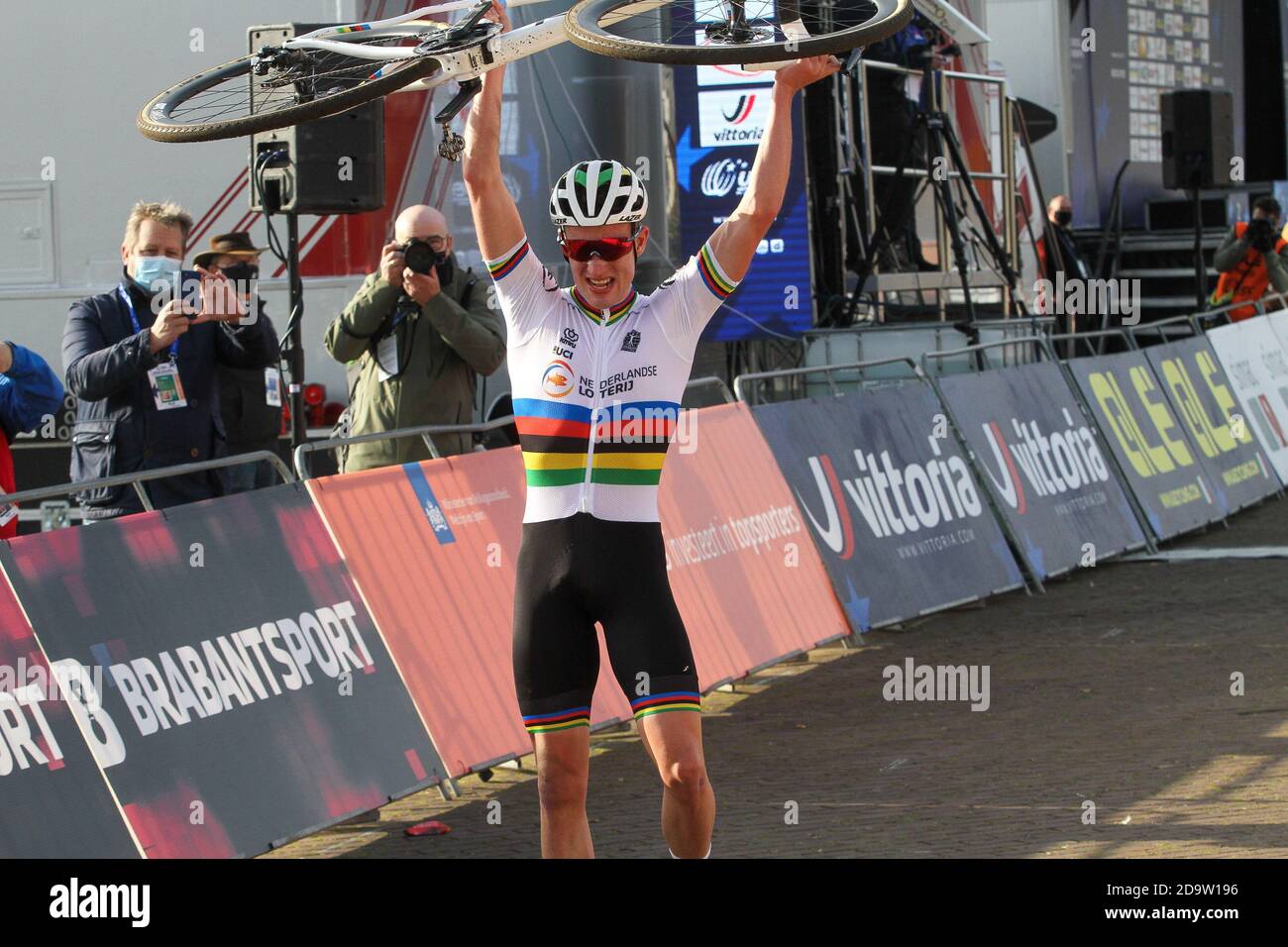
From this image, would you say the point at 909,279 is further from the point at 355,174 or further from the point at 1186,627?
the point at 355,174

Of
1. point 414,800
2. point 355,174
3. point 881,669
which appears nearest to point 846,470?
point 881,669

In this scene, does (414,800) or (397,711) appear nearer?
(397,711)

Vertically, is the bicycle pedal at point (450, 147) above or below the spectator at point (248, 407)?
above

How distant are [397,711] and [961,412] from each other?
6048mm

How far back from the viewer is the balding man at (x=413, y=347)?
9.16 m

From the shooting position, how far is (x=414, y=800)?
820 centimetres

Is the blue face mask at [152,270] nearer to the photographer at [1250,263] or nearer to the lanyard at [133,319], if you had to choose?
the lanyard at [133,319]

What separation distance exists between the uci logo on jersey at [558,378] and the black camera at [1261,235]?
1711cm

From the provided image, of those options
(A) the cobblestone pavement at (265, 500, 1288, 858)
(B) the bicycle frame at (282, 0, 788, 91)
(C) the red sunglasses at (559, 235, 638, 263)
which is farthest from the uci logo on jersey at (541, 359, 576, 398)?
(A) the cobblestone pavement at (265, 500, 1288, 858)

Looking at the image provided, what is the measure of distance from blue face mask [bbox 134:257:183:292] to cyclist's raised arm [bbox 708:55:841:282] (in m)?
3.68

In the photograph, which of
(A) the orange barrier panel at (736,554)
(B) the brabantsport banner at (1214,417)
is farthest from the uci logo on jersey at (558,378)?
(B) the brabantsport banner at (1214,417)

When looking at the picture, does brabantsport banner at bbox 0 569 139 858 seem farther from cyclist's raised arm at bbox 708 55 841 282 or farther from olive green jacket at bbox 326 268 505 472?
olive green jacket at bbox 326 268 505 472

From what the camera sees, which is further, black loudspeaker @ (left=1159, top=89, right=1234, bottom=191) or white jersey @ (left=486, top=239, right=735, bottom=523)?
black loudspeaker @ (left=1159, top=89, right=1234, bottom=191)

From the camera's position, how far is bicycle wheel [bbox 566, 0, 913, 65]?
5.60 meters
